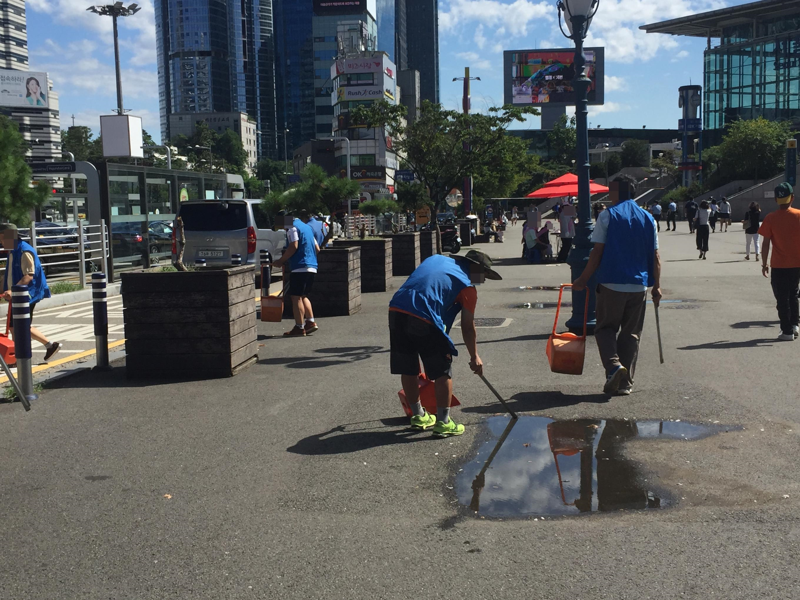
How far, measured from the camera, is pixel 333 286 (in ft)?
45.8

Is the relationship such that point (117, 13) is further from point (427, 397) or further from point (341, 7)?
point (341, 7)

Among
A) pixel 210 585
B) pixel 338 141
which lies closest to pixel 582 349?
pixel 210 585

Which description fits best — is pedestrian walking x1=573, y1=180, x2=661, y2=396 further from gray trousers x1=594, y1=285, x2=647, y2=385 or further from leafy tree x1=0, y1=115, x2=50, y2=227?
leafy tree x1=0, y1=115, x2=50, y2=227

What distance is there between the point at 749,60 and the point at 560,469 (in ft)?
352

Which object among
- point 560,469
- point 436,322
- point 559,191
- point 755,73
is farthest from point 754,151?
point 560,469

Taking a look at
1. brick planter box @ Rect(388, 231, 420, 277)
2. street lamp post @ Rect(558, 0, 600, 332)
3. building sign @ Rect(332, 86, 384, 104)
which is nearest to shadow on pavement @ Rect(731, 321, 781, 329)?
street lamp post @ Rect(558, 0, 600, 332)

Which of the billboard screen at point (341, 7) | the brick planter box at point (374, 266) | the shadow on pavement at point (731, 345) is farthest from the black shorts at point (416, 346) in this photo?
the billboard screen at point (341, 7)

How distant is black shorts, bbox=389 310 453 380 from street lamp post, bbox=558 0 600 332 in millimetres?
4856

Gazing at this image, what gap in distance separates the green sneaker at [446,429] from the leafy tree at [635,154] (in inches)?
5451

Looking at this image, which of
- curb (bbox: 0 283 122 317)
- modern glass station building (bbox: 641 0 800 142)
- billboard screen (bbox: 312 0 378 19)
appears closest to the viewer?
curb (bbox: 0 283 122 317)

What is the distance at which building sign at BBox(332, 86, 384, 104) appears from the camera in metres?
129

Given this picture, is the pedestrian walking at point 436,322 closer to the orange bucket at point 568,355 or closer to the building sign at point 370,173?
the orange bucket at point 568,355

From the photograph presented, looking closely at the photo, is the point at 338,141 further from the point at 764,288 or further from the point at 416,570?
the point at 416,570

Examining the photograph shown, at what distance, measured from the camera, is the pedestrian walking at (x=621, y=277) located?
24.2ft
